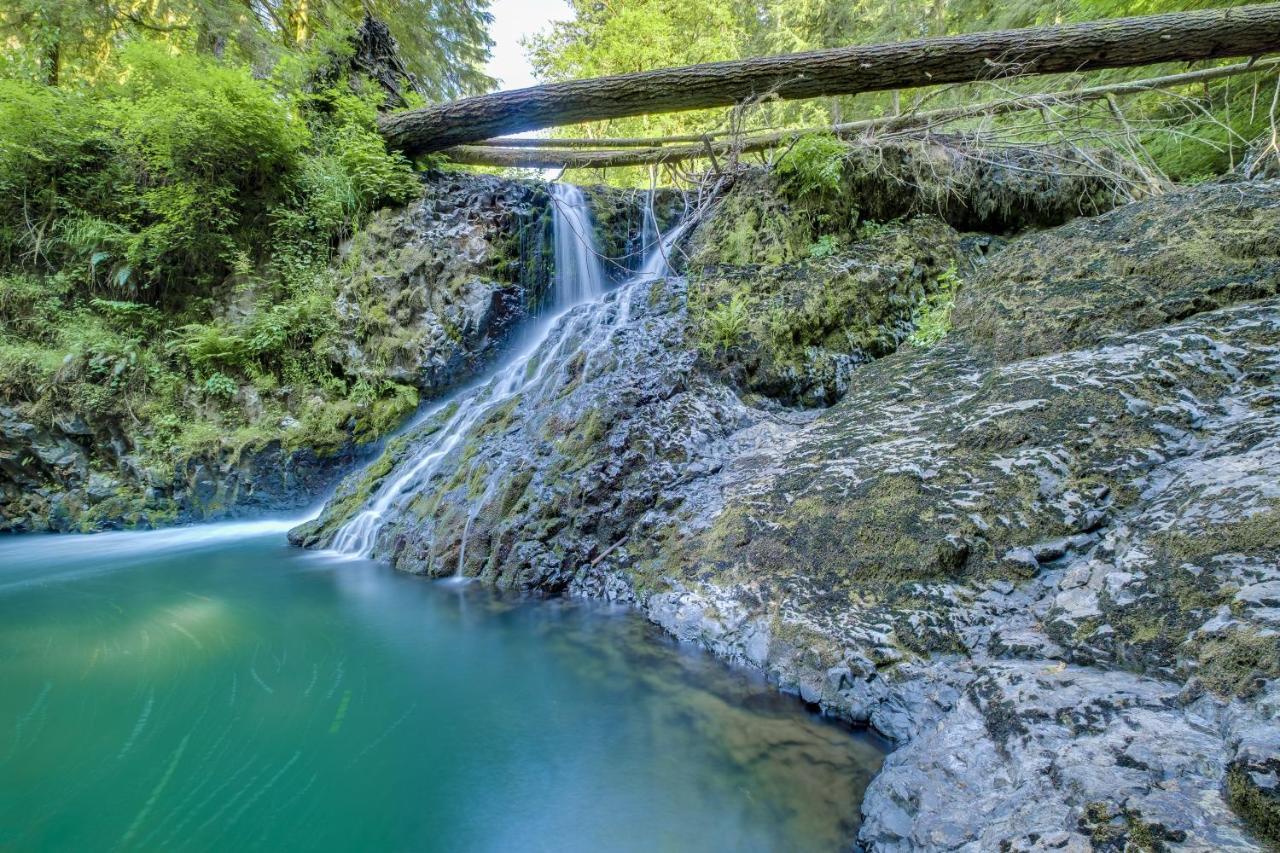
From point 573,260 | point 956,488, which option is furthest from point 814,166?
point 956,488

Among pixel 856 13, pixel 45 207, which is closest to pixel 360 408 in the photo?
pixel 45 207


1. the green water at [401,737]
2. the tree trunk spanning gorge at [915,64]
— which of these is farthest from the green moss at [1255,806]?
the tree trunk spanning gorge at [915,64]

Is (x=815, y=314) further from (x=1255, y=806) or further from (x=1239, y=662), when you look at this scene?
(x=1255, y=806)

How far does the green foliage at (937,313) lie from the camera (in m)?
4.41

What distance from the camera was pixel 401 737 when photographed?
2.42 metres

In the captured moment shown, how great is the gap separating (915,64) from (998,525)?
4.57 meters

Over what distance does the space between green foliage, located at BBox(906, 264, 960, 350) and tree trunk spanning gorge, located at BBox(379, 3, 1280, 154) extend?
1824 mm

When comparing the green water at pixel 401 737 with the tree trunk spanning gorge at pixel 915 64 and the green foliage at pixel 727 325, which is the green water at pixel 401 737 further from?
the tree trunk spanning gorge at pixel 915 64

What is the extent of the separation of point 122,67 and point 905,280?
11.9 meters

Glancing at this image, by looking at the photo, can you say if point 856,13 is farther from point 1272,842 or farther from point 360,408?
point 1272,842

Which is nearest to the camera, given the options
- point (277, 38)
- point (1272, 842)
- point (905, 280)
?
point (1272, 842)

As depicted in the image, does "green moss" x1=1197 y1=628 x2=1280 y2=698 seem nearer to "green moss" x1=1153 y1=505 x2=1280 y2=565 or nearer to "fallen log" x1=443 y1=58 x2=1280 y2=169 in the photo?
"green moss" x1=1153 y1=505 x2=1280 y2=565

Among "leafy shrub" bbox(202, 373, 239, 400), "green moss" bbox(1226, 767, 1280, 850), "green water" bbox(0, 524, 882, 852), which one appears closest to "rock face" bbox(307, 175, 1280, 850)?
"green moss" bbox(1226, 767, 1280, 850)

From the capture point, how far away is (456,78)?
46.1 feet
